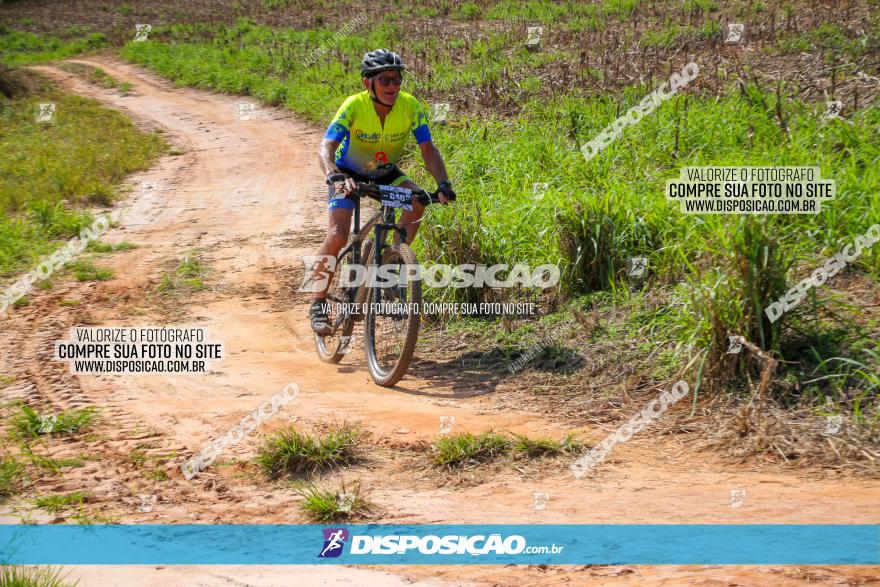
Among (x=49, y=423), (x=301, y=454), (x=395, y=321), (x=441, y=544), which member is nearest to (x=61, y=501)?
(x=49, y=423)

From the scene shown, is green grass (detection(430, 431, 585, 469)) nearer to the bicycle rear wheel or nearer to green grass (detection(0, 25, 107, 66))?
the bicycle rear wheel

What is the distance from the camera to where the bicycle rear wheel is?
6.33 meters

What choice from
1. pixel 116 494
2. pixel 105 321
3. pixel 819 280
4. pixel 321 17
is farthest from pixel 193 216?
pixel 321 17

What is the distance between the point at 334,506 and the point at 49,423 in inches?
104

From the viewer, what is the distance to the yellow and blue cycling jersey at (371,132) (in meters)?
6.73

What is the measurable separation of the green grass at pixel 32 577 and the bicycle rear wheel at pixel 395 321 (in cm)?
296

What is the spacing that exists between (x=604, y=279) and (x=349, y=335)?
2298mm

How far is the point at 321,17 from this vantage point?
27.5 m

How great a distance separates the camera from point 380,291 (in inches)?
264

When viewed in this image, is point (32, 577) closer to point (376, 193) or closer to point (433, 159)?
point (376, 193)
